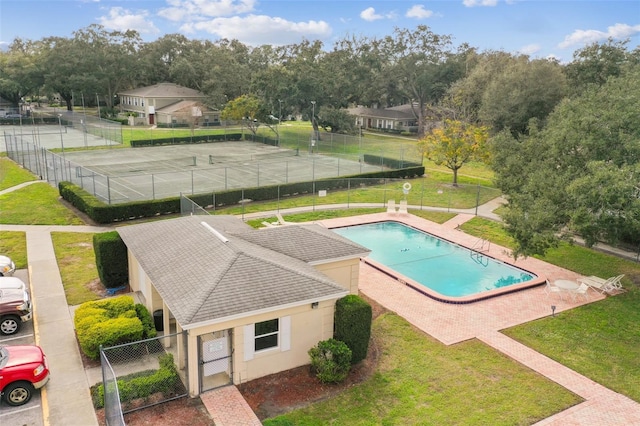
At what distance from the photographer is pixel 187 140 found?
62.0 metres

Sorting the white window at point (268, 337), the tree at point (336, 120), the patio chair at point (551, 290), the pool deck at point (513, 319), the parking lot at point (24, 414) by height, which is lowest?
the parking lot at point (24, 414)

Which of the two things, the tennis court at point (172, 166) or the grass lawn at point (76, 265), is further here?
the tennis court at point (172, 166)

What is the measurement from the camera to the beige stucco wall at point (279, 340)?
12.5 m

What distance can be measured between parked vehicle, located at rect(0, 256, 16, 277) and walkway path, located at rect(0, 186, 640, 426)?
759mm

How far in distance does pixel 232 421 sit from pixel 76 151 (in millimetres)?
47796

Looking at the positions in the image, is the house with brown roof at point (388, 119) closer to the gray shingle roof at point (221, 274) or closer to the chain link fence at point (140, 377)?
the gray shingle roof at point (221, 274)

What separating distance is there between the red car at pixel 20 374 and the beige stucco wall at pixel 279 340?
11.9 ft

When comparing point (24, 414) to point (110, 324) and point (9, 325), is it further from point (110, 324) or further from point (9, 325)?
point (9, 325)

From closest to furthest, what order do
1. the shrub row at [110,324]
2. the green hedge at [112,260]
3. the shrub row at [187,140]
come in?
the shrub row at [110,324] → the green hedge at [112,260] → the shrub row at [187,140]

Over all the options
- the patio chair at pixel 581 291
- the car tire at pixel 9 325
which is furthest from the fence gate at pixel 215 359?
the patio chair at pixel 581 291

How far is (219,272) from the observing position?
1362cm

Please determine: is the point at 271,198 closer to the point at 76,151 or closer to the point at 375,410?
the point at 375,410

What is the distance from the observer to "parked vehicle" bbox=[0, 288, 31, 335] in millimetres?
15109

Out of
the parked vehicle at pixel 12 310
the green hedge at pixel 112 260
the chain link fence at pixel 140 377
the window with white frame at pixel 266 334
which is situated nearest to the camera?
the chain link fence at pixel 140 377
